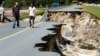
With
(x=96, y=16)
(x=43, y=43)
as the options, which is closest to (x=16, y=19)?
(x=43, y=43)

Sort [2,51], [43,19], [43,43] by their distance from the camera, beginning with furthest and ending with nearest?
[43,19], [43,43], [2,51]

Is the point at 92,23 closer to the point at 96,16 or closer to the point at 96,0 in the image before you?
the point at 96,16

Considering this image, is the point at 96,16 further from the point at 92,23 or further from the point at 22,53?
the point at 22,53

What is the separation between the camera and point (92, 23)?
2324 inches

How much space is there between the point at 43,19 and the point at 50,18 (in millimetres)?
5432

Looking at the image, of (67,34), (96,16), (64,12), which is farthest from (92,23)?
(67,34)

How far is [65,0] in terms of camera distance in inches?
4779

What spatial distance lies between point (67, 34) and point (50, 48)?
1983 cm

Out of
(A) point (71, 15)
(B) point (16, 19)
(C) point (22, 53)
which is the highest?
(C) point (22, 53)

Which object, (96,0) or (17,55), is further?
(96,0)

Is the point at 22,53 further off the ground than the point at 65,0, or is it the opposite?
the point at 22,53

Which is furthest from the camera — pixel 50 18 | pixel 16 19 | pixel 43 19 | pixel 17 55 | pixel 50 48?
pixel 50 18

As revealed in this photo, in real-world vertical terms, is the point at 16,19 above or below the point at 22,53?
below

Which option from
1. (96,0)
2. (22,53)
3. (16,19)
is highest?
(22,53)
